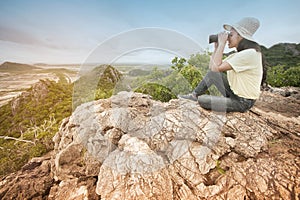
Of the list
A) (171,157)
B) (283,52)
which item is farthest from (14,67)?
(283,52)

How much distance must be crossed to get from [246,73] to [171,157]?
7.31 ft

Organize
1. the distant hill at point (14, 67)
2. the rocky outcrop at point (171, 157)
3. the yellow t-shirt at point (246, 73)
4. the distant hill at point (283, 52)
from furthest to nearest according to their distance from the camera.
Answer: the distant hill at point (283, 52)
the distant hill at point (14, 67)
the yellow t-shirt at point (246, 73)
the rocky outcrop at point (171, 157)

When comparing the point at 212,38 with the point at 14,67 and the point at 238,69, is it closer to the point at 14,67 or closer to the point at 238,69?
the point at 238,69

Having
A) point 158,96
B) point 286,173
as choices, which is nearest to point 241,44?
point 286,173

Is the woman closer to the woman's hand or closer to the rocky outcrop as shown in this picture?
the woman's hand

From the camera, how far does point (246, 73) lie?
2.98 meters

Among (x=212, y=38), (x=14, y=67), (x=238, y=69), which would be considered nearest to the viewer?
(x=238, y=69)

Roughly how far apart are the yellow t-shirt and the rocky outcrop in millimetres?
770

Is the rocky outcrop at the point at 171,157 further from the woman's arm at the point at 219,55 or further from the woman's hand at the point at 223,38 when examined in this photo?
the woman's hand at the point at 223,38

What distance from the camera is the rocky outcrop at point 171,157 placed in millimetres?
2588

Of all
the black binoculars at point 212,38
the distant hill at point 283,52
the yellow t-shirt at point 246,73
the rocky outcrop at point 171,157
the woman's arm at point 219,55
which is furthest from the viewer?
the distant hill at point 283,52

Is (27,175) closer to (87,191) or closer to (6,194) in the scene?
(6,194)

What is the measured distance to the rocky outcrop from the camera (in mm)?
2588

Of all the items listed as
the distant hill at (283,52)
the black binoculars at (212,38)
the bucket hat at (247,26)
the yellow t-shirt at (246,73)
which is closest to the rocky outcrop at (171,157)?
the yellow t-shirt at (246,73)
